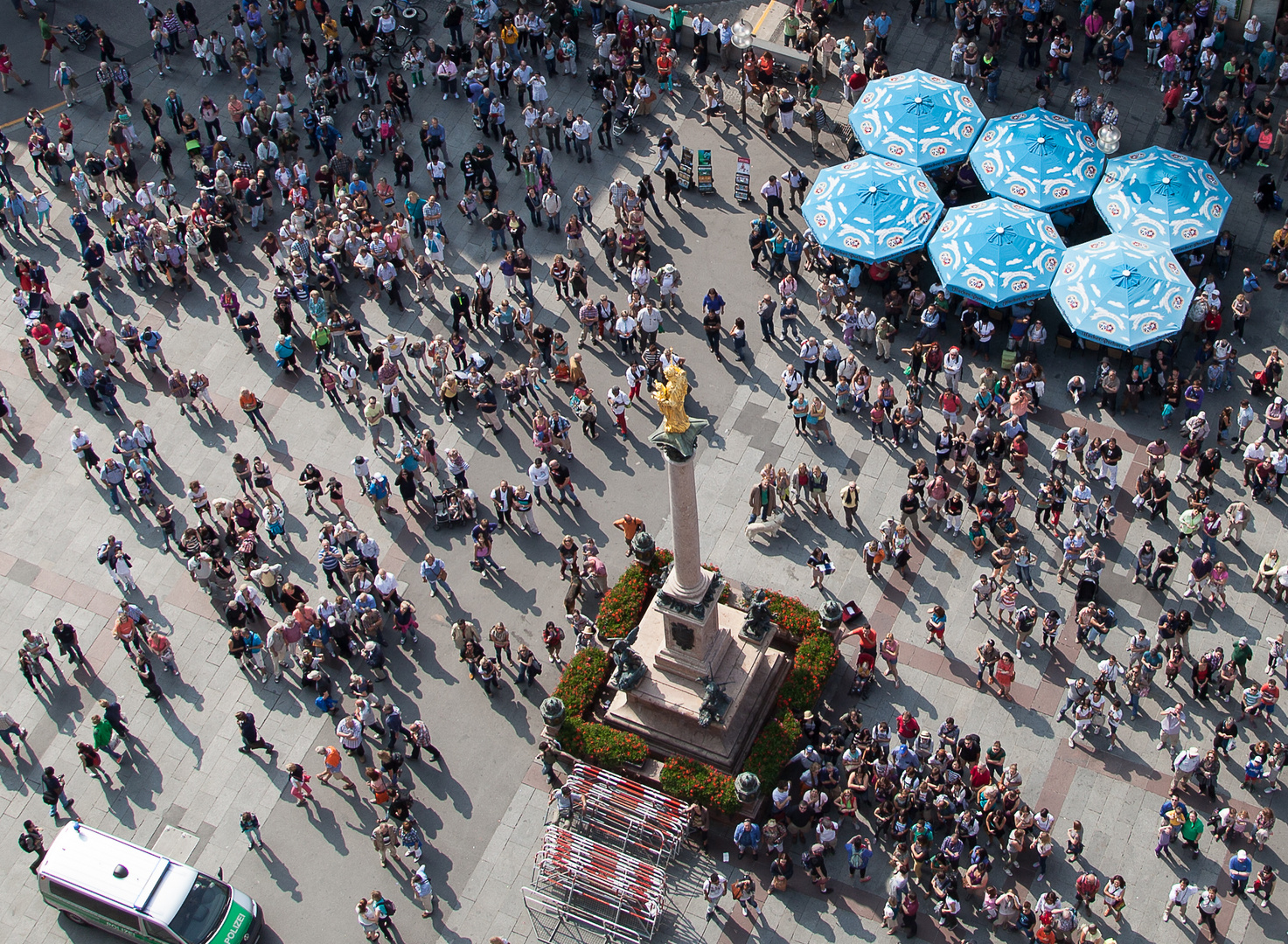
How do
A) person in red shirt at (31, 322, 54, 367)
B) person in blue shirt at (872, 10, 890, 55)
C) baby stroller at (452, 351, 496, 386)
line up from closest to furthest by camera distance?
1. baby stroller at (452, 351, 496, 386)
2. person in red shirt at (31, 322, 54, 367)
3. person in blue shirt at (872, 10, 890, 55)

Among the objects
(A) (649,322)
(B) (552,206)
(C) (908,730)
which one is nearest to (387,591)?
(A) (649,322)

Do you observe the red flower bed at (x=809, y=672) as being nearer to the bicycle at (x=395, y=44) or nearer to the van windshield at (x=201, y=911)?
the van windshield at (x=201, y=911)

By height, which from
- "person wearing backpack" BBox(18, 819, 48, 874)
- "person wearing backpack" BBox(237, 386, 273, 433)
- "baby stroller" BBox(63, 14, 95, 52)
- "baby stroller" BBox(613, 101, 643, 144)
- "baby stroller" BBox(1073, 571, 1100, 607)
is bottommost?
"person wearing backpack" BBox(18, 819, 48, 874)

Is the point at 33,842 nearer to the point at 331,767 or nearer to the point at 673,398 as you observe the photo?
the point at 331,767

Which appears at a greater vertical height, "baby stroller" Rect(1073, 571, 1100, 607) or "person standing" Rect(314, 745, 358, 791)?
"baby stroller" Rect(1073, 571, 1100, 607)

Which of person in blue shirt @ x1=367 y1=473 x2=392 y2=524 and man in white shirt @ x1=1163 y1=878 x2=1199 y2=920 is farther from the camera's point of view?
person in blue shirt @ x1=367 y1=473 x2=392 y2=524

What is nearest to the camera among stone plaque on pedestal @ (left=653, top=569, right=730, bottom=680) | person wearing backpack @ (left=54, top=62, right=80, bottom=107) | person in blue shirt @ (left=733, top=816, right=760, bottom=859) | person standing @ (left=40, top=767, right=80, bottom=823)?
person in blue shirt @ (left=733, top=816, right=760, bottom=859)

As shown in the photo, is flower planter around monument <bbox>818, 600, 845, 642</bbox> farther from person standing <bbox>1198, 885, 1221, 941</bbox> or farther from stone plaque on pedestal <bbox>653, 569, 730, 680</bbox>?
person standing <bbox>1198, 885, 1221, 941</bbox>

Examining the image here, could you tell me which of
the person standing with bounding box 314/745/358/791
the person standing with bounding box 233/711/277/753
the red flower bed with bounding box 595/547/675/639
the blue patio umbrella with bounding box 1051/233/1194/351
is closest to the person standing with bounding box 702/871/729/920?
the red flower bed with bounding box 595/547/675/639
